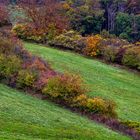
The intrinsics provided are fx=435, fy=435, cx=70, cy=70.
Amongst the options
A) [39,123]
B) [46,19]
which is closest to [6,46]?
[39,123]

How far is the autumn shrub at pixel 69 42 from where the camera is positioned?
73.3 meters

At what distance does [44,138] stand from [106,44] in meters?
43.9

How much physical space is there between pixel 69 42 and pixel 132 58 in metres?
11.6

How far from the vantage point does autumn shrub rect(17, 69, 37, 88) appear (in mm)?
46125

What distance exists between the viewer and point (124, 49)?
70.8 meters

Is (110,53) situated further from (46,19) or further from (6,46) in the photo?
(6,46)

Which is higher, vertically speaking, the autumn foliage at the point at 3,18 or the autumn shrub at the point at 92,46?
the autumn foliage at the point at 3,18

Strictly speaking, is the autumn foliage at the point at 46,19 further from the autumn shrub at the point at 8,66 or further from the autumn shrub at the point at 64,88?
the autumn shrub at the point at 64,88

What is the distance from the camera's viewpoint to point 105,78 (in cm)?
6156

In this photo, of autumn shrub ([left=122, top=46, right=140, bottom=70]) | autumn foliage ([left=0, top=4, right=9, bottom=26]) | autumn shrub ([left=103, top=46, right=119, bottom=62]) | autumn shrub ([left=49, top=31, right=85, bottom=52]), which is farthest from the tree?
autumn shrub ([left=122, top=46, right=140, bottom=70])

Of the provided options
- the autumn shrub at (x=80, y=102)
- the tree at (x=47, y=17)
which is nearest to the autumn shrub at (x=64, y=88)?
the autumn shrub at (x=80, y=102)

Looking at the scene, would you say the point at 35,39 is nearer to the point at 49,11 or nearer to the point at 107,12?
the point at 49,11

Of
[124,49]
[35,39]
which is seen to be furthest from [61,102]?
[35,39]

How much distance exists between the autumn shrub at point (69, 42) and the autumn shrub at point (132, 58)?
802cm
